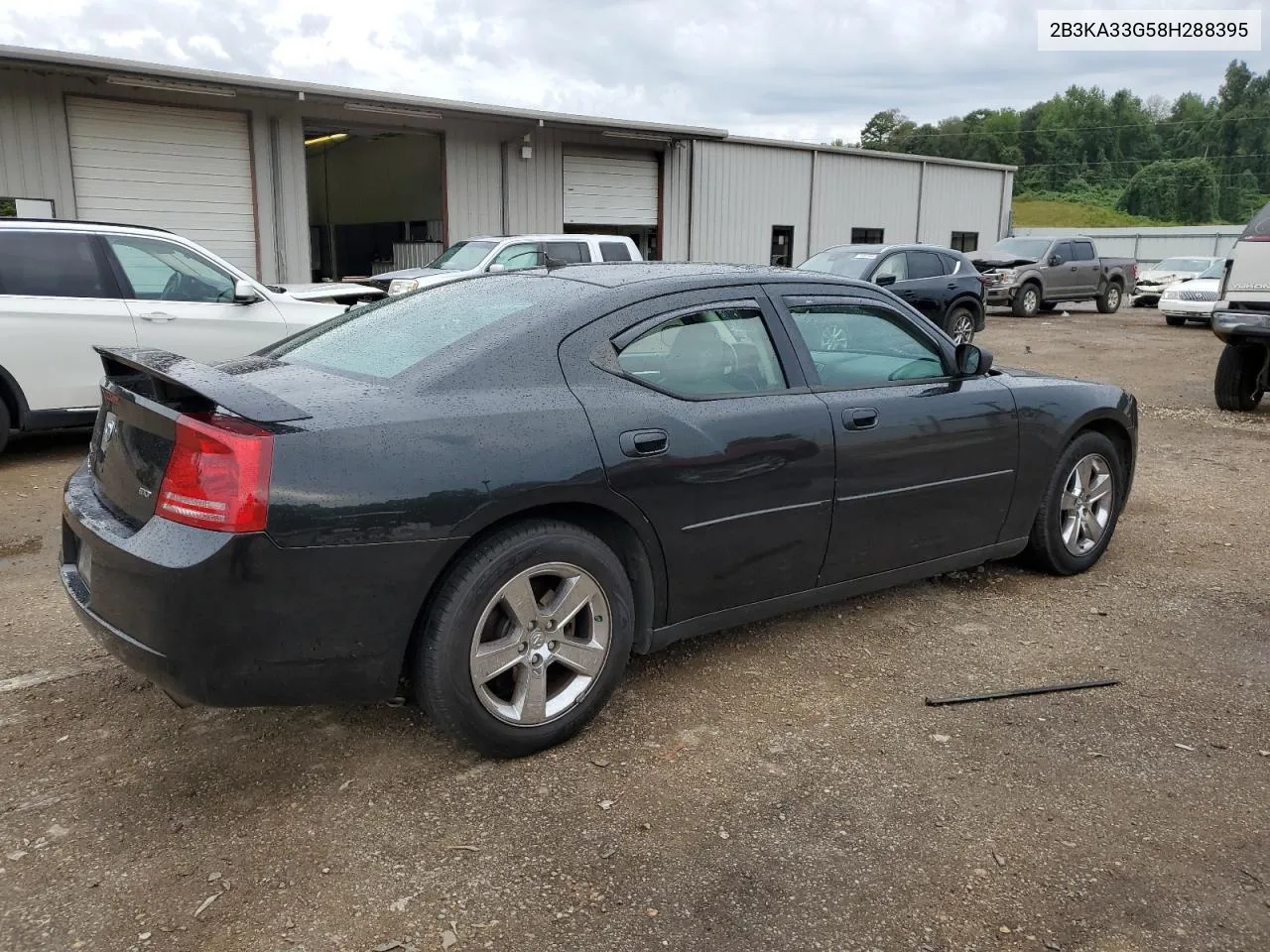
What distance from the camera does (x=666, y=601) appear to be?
3.46 meters

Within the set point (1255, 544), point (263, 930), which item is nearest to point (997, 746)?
point (263, 930)

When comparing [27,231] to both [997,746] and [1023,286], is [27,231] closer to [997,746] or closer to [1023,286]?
[997,746]

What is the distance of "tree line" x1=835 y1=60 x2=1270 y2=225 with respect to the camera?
3002 inches

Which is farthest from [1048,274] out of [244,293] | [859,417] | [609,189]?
[859,417]

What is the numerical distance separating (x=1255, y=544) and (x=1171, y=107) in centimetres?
10301

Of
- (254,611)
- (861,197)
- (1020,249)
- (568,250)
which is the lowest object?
(254,611)

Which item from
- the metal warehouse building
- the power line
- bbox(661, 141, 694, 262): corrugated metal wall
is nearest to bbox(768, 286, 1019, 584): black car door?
the metal warehouse building

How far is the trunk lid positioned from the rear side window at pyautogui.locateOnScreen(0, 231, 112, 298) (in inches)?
181

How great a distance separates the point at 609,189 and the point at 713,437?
60.0ft

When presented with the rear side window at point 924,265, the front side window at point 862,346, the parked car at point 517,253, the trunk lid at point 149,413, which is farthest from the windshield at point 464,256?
the trunk lid at point 149,413

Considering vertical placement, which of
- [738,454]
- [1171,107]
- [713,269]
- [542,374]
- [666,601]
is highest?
[1171,107]

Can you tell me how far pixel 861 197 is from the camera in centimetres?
2606

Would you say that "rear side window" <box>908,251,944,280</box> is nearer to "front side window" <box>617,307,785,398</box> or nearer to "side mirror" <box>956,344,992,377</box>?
"side mirror" <box>956,344,992,377</box>

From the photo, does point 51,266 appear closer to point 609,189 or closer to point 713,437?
point 713,437
